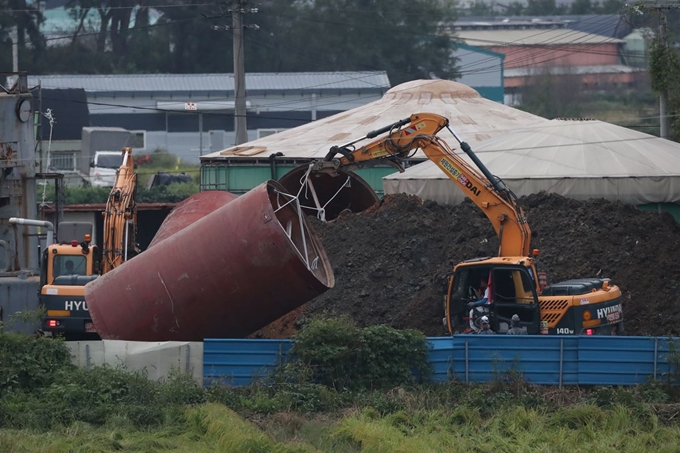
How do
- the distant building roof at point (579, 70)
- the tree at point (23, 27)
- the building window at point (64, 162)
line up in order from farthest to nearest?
the distant building roof at point (579, 70) < the tree at point (23, 27) < the building window at point (64, 162)

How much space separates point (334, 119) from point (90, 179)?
15.8 meters

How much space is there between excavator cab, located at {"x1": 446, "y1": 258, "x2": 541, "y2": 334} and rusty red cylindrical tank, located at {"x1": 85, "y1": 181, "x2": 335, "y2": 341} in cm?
208

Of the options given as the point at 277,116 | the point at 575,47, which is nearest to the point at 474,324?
the point at 277,116

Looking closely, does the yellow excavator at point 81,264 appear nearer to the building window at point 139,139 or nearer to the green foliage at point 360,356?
the green foliage at point 360,356

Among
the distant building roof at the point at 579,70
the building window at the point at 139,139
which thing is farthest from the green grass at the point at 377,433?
the distant building roof at the point at 579,70

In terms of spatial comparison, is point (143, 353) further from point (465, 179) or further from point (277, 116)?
point (277, 116)

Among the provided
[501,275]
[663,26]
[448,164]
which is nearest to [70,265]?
[448,164]

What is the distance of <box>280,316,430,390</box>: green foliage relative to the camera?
14922 mm

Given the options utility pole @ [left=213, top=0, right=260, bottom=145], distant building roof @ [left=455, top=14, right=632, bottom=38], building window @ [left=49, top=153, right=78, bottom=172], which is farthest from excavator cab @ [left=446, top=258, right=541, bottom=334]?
distant building roof @ [left=455, top=14, right=632, bottom=38]

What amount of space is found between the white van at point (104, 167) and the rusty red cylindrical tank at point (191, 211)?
2798 cm

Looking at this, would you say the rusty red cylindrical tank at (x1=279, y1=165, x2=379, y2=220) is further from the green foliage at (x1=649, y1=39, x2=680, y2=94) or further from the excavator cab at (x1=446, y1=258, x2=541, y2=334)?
the green foliage at (x1=649, y1=39, x2=680, y2=94)

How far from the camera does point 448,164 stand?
56.8ft

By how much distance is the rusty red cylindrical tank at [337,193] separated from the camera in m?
21.7

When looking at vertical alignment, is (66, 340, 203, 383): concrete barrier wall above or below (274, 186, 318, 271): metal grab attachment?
below
